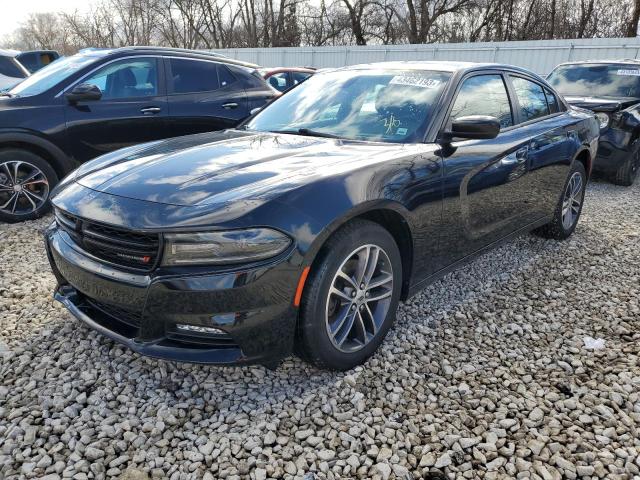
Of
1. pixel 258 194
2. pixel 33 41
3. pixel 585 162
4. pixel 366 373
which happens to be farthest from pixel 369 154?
pixel 33 41

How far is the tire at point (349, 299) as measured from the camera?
2.26 metres

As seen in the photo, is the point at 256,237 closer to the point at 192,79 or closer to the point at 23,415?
the point at 23,415

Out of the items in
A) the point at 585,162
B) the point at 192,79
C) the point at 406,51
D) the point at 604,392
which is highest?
the point at 406,51

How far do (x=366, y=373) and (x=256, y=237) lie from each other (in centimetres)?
105

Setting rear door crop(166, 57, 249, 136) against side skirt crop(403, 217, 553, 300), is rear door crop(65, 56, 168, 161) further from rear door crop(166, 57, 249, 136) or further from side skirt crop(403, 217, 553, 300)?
side skirt crop(403, 217, 553, 300)

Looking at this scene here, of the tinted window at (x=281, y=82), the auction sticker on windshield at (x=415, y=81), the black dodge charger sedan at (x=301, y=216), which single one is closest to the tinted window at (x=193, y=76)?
the black dodge charger sedan at (x=301, y=216)

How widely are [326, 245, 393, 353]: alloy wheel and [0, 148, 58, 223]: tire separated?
12.5ft

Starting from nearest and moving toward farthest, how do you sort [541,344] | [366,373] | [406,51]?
[366,373], [541,344], [406,51]

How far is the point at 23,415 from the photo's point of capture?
87.4 inches

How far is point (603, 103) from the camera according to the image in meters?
6.88

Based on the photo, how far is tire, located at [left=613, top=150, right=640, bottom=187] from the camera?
23.2 ft

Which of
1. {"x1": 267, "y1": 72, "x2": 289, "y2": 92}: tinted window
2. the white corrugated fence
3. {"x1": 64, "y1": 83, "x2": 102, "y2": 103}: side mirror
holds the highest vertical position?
the white corrugated fence

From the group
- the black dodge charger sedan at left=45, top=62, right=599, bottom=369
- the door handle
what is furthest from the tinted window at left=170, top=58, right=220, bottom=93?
the door handle

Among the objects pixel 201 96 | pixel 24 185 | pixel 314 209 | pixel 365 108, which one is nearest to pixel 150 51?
pixel 201 96
